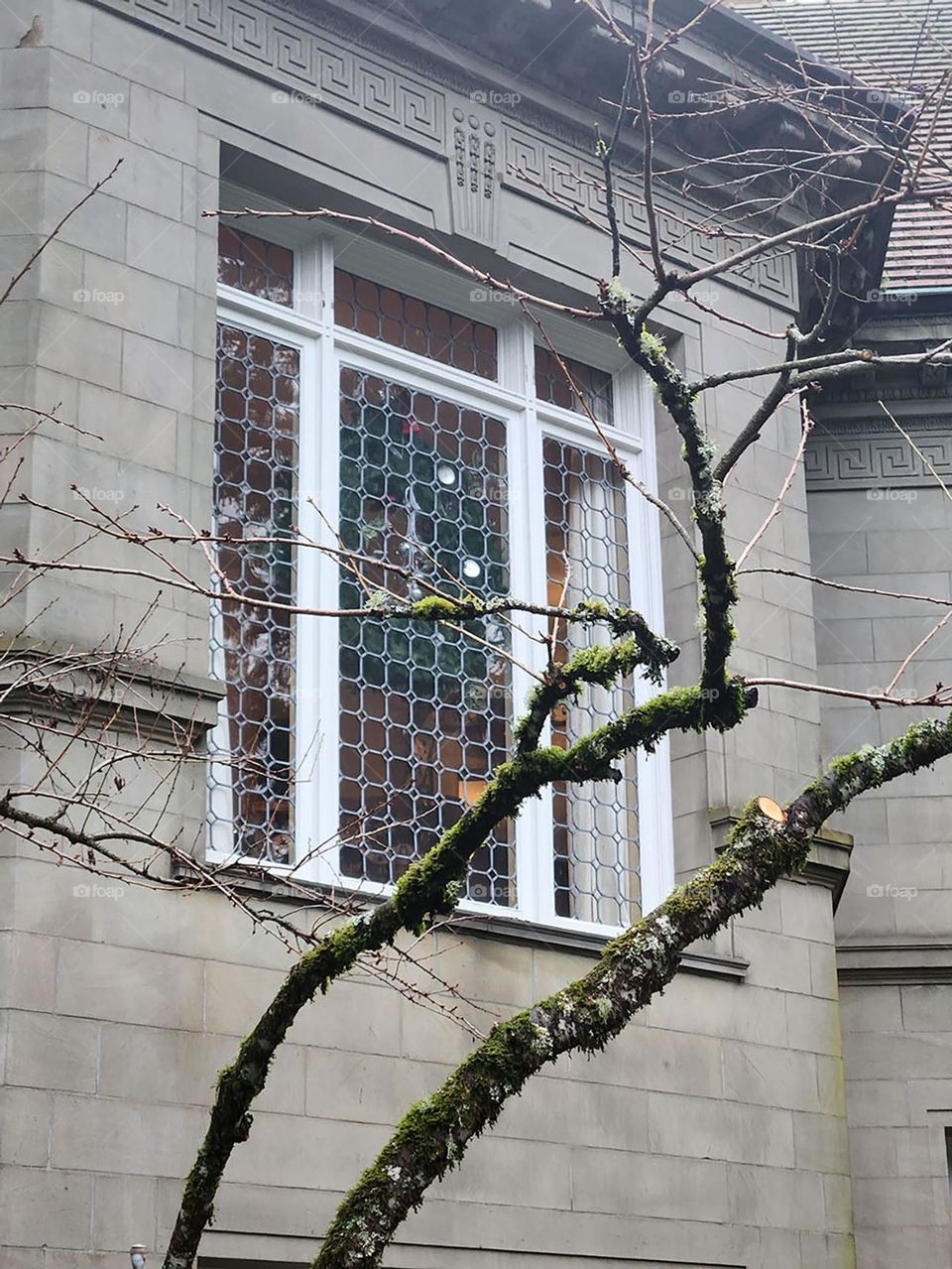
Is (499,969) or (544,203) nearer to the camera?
(499,969)

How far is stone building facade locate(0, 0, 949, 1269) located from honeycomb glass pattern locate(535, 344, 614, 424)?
5 cm

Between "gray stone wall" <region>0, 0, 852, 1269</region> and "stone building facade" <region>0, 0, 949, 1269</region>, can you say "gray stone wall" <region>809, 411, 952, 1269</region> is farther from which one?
"gray stone wall" <region>0, 0, 852, 1269</region>

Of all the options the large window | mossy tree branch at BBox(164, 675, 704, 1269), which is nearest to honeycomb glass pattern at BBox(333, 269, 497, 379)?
the large window

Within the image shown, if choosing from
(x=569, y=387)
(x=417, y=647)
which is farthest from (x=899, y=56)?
(x=417, y=647)

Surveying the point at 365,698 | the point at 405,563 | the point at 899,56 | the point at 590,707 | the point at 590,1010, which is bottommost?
the point at 590,1010

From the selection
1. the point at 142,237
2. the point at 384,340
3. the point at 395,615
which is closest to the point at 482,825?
the point at 395,615

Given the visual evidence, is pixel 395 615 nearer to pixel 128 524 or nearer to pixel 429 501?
pixel 128 524

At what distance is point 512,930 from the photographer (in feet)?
35.2

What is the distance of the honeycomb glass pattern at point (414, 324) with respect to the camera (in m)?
11.9

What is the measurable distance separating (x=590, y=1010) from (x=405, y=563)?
5.70 metres

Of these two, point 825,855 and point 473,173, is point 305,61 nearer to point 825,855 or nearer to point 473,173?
point 473,173

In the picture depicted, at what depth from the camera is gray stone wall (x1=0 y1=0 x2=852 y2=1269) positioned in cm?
889

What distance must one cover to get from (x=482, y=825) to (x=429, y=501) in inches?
215

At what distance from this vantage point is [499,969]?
1064 cm
